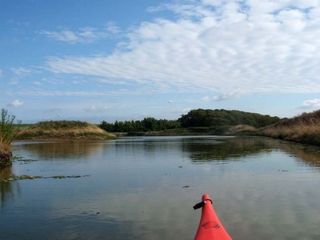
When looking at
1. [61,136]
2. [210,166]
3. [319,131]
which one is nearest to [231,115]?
[61,136]

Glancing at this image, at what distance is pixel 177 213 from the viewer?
10.1m

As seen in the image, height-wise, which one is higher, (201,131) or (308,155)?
(201,131)

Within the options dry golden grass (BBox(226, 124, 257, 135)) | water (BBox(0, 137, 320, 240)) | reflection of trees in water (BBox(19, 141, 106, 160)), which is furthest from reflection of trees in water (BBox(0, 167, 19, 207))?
dry golden grass (BBox(226, 124, 257, 135))

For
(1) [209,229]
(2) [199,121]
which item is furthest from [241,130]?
(1) [209,229]

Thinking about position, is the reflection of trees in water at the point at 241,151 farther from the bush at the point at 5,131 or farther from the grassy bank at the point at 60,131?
Answer: the grassy bank at the point at 60,131

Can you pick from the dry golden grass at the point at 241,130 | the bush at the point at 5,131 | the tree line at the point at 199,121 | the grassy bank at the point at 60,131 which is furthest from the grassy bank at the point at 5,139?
the tree line at the point at 199,121

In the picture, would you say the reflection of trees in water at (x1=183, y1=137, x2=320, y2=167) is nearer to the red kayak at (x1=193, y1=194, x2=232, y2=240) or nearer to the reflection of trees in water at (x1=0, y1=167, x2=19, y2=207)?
the reflection of trees in water at (x1=0, y1=167, x2=19, y2=207)

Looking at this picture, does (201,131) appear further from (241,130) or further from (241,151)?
(241,151)

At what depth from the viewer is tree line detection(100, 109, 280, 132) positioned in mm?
92250

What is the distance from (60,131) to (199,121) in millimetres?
47331

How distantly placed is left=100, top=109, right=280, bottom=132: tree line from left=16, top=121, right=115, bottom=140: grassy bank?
95.7 ft

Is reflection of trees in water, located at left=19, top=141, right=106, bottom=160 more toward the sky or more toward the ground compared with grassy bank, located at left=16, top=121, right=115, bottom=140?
more toward the ground

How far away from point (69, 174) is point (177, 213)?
8.60 m

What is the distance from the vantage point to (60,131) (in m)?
58.8
